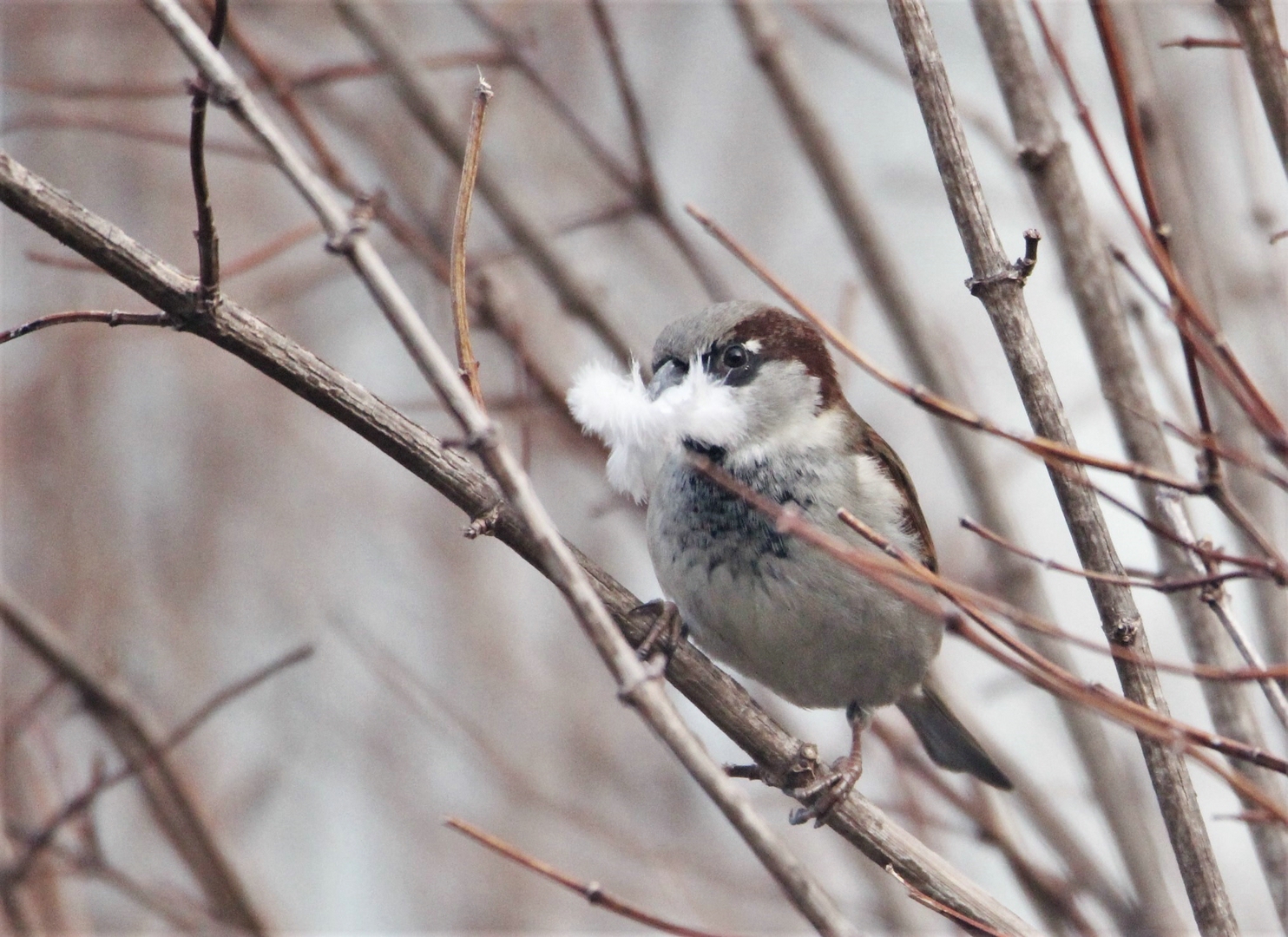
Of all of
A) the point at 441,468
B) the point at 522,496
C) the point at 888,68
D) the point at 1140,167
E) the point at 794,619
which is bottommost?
the point at 522,496

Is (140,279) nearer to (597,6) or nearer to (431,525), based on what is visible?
(597,6)

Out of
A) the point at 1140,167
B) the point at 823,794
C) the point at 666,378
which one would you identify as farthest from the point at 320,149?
the point at 1140,167

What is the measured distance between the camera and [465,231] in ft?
5.77

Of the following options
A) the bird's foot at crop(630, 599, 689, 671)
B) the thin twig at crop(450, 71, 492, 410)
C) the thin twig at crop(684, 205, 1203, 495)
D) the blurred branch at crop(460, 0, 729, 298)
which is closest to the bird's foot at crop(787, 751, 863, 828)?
the bird's foot at crop(630, 599, 689, 671)

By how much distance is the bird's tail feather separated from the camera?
11.3 ft

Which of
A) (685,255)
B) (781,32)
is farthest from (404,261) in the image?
(781,32)

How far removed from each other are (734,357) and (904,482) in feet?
2.08

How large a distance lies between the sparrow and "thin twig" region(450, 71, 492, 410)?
814 millimetres

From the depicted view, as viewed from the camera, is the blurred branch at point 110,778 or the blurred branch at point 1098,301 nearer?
the blurred branch at point 1098,301

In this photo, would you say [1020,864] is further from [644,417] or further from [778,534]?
[644,417]

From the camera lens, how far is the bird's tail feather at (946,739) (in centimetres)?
343

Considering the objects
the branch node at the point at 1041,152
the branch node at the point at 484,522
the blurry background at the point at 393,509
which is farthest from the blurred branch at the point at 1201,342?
the blurry background at the point at 393,509

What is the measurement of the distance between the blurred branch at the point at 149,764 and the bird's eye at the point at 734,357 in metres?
1.58

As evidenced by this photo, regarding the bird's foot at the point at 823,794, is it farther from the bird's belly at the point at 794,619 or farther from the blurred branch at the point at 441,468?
the bird's belly at the point at 794,619
